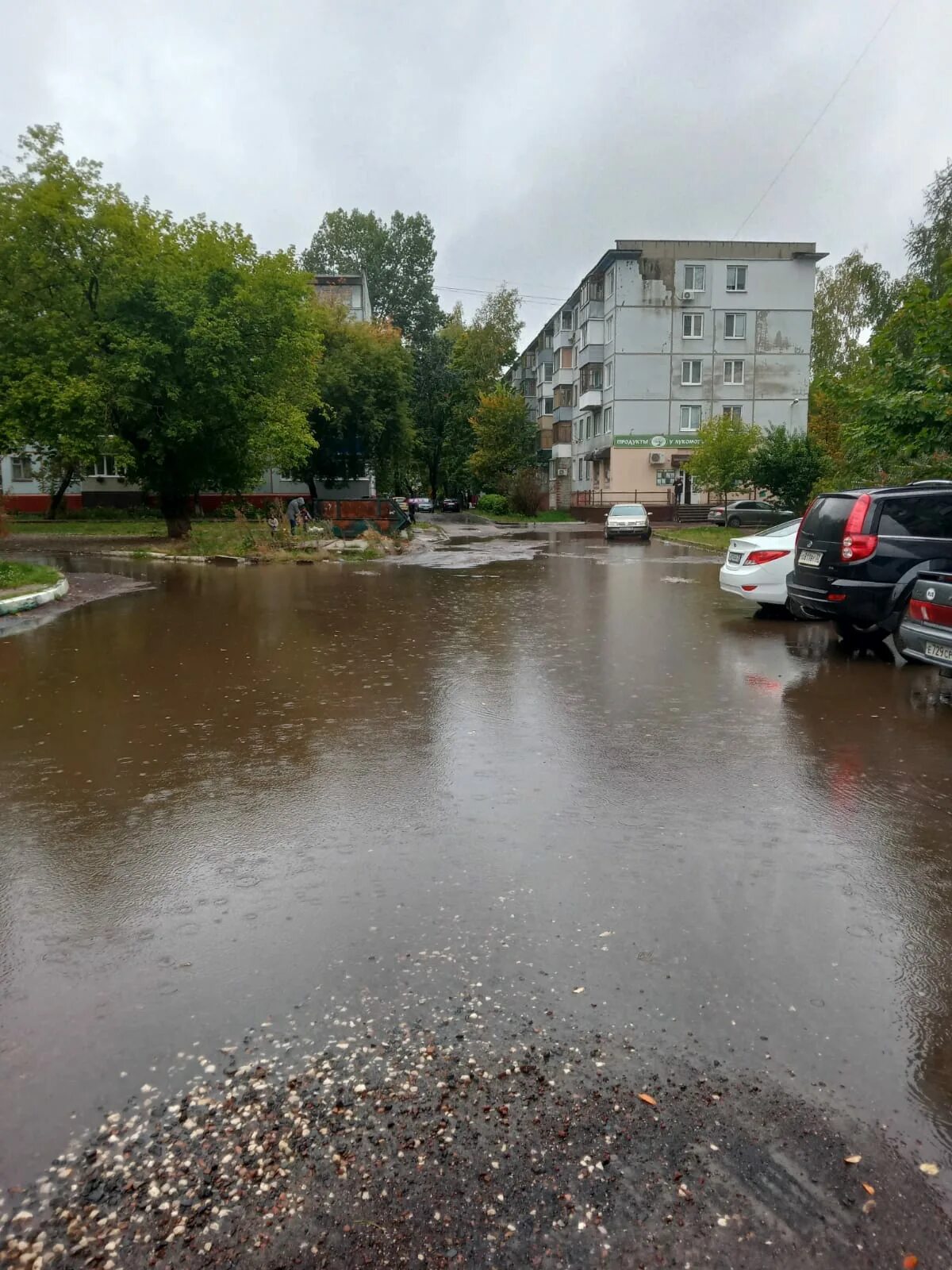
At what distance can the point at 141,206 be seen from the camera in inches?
1241

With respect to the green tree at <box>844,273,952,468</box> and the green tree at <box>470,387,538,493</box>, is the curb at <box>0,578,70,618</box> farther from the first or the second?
the green tree at <box>470,387,538,493</box>

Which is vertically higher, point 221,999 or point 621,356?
point 621,356

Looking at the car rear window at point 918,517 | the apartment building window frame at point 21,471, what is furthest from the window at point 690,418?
the car rear window at point 918,517

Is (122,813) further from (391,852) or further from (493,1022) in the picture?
Answer: (493,1022)

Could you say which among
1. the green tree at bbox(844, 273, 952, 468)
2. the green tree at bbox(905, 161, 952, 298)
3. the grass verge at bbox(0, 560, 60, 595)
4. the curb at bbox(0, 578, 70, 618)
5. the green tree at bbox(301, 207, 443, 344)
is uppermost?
the green tree at bbox(301, 207, 443, 344)

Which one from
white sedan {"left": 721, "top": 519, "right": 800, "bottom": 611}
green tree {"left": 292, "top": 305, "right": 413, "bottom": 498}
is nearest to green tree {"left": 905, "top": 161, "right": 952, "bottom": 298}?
white sedan {"left": 721, "top": 519, "right": 800, "bottom": 611}

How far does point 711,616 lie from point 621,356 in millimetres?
43461

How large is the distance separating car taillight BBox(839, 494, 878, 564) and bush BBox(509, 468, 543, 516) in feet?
176

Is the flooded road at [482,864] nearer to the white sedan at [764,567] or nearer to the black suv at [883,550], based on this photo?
the black suv at [883,550]

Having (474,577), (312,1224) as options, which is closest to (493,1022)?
(312,1224)

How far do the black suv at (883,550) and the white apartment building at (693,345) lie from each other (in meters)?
44.4

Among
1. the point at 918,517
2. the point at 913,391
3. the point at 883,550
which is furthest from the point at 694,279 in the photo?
the point at 883,550

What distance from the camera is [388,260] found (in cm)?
7481

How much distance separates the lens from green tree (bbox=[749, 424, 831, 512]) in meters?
35.4
